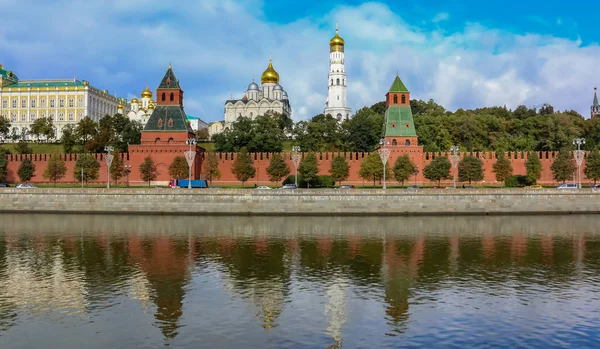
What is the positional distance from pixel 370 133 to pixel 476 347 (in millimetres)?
53248

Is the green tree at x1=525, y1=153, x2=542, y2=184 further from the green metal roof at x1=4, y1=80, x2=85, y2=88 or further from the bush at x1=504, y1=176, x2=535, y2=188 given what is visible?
the green metal roof at x1=4, y1=80, x2=85, y2=88

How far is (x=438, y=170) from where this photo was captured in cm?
5059

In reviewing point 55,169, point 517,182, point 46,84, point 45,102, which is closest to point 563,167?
point 517,182

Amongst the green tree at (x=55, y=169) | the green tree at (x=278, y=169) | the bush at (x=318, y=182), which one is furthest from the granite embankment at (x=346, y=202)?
the green tree at (x=55, y=169)

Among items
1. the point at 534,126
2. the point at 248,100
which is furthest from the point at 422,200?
the point at 248,100

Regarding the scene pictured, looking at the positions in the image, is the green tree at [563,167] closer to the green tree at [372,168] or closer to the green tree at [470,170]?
the green tree at [470,170]

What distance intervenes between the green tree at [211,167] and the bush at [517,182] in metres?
26.5

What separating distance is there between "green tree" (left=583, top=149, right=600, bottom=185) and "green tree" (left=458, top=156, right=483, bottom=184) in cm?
960

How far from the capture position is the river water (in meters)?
12.7

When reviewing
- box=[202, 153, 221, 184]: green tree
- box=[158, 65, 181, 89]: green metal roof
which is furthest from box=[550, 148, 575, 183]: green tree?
box=[158, 65, 181, 89]: green metal roof

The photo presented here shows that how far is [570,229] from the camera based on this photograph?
101 feet

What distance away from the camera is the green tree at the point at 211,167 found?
52438 millimetres

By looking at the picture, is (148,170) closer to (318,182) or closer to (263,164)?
(263,164)

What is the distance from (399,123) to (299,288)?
39.1 m
